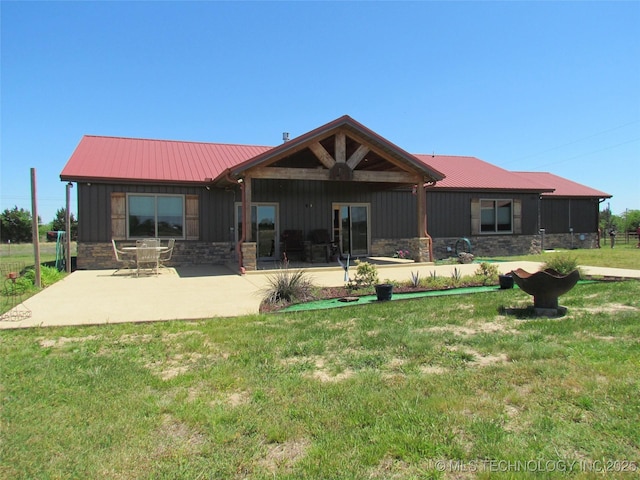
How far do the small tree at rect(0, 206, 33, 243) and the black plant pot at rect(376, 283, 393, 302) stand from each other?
109ft

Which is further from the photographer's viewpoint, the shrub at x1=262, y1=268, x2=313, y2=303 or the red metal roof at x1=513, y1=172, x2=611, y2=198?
the red metal roof at x1=513, y1=172, x2=611, y2=198

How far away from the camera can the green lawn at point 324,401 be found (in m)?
2.28

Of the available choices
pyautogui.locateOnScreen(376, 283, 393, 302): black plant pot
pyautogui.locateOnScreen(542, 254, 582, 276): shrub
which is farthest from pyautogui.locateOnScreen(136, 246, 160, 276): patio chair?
pyautogui.locateOnScreen(542, 254, 582, 276): shrub

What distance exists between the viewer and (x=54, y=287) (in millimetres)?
8781

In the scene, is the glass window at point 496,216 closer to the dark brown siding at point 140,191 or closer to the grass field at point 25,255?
the dark brown siding at point 140,191

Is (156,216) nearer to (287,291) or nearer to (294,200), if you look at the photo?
(294,200)

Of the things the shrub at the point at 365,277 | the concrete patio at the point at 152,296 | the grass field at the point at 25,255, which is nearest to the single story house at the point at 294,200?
the concrete patio at the point at 152,296

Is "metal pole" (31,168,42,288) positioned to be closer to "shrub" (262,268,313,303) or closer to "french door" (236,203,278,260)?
"shrub" (262,268,313,303)

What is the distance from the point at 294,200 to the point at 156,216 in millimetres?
4478

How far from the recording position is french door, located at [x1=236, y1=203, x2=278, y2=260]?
47.7ft

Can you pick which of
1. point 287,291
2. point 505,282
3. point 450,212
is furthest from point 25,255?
point 505,282

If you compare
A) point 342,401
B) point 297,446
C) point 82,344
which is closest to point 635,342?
point 342,401

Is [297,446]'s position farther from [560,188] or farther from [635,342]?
[560,188]

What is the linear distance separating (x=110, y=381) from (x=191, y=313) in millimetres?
2603
